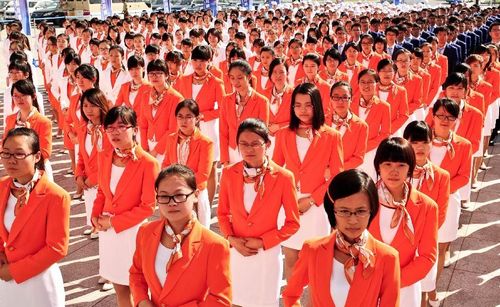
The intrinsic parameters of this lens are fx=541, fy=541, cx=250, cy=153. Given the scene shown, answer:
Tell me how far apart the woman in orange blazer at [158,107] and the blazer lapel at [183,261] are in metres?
3.05

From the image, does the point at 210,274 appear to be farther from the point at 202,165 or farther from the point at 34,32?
the point at 34,32

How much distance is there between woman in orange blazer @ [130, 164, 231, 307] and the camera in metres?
2.65

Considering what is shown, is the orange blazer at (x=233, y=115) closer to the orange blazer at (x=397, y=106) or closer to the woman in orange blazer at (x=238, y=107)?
the woman in orange blazer at (x=238, y=107)

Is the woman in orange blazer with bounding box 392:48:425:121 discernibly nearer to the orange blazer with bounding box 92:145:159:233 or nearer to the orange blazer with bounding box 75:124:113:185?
the orange blazer with bounding box 75:124:113:185

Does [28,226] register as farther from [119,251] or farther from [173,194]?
[173,194]

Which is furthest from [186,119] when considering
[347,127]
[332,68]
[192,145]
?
[332,68]

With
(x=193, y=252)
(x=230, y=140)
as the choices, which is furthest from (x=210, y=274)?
(x=230, y=140)

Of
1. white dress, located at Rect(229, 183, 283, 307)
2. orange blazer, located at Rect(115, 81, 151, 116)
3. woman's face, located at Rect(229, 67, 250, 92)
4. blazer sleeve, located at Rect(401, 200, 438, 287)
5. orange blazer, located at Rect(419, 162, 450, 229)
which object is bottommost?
white dress, located at Rect(229, 183, 283, 307)

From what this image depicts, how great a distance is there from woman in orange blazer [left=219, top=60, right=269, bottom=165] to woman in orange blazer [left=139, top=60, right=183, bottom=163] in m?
0.53

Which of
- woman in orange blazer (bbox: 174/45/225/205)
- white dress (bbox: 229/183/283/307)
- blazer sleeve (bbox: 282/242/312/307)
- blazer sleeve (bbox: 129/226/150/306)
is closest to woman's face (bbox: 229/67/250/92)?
woman in orange blazer (bbox: 174/45/225/205)

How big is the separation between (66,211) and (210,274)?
1104mm

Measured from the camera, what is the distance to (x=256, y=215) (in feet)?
11.7

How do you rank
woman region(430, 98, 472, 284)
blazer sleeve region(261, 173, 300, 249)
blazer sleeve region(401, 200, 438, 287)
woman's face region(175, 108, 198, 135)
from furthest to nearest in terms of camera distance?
woman's face region(175, 108, 198, 135), woman region(430, 98, 472, 284), blazer sleeve region(261, 173, 300, 249), blazer sleeve region(401, 200, 438, 287)

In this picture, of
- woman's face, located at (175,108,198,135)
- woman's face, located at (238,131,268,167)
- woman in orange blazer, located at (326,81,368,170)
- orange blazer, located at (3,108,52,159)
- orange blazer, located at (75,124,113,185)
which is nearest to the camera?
woman's face, located at (238,131,268,167)
